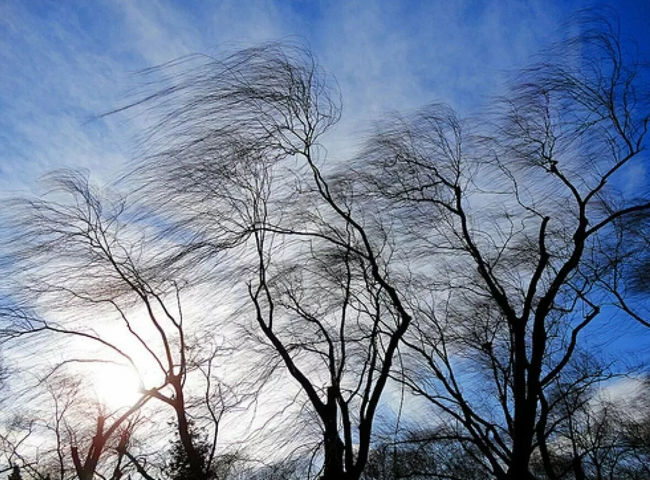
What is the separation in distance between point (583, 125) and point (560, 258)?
190 cm

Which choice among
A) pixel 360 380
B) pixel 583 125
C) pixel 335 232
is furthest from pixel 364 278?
pixel 583 125

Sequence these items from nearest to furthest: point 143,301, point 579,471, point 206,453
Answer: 1. point 579,471
2. point 143,301
3. point 206,453

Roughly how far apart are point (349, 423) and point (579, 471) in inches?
152

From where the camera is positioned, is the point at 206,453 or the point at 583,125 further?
the point at 206,453

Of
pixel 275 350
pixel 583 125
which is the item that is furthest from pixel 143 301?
pixel 583 125

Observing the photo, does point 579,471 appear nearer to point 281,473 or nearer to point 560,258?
point 560,258

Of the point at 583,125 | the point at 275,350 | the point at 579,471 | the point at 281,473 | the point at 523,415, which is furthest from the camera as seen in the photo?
the point at 579,471

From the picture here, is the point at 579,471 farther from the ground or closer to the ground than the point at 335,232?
closer to the ground

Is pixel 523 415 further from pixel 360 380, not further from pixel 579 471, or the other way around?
pixel 579 471

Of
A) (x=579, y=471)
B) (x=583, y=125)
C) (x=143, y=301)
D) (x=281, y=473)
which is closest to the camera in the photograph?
(x=583, y=125)

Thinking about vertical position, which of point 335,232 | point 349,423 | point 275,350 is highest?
point 335,232

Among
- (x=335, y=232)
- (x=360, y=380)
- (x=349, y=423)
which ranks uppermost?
(x=335, y=232)

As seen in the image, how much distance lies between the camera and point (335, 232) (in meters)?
7.34

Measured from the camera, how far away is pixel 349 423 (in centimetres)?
645
